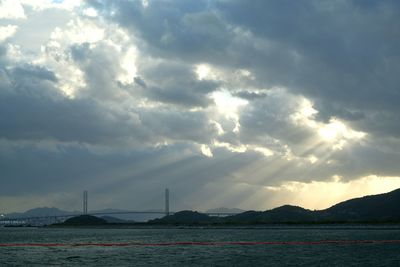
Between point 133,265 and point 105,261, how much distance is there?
23.9ft

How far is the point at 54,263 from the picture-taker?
6712 cm

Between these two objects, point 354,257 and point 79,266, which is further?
point 354,257

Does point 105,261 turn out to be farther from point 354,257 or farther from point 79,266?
A: point 354,257

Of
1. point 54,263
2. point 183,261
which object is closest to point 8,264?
point 54,263

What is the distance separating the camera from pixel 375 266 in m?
60.4

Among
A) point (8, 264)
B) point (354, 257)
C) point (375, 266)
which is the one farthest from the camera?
point (354, 257)

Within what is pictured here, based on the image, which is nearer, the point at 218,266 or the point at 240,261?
the point at 218,266

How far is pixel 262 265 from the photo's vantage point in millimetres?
62094

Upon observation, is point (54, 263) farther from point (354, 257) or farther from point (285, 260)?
point (354, 257)

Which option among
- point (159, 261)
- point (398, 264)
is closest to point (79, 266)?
point (159, 261)

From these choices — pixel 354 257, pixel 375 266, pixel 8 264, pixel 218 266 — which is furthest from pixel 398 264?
pixel 8 264

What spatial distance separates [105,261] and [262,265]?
20.3 m

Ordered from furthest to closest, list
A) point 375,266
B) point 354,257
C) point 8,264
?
point 354,257
point 8,264
point 375,266

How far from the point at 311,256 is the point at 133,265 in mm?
25604
